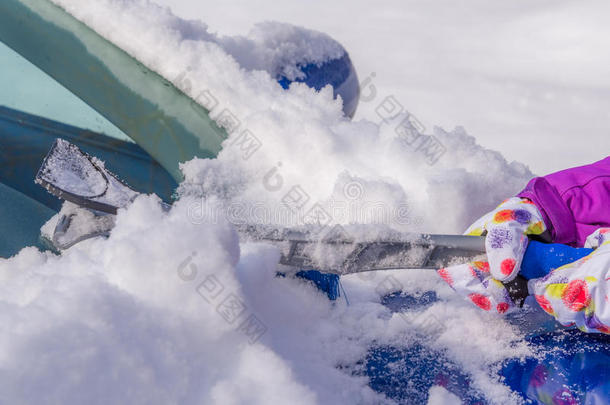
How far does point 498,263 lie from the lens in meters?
0.76

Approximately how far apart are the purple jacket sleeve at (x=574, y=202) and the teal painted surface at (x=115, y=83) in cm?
61

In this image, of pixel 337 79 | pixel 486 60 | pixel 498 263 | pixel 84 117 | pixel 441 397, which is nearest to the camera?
pixel 441 397

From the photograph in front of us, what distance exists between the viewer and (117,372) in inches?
19.1

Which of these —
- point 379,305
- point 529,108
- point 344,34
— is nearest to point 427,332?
point 379,305

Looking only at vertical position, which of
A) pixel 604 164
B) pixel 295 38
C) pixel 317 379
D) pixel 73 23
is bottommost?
pixel 73 23

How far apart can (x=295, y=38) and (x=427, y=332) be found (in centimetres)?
92

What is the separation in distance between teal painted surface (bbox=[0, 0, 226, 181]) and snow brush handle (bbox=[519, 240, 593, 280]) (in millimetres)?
632

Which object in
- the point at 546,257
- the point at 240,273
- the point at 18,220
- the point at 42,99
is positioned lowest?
the point at 18,220

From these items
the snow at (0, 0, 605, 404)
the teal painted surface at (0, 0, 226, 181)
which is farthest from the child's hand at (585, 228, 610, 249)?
the teal painted surface at (0, 0, 226, 181)

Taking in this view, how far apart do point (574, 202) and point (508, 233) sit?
6.1 inches

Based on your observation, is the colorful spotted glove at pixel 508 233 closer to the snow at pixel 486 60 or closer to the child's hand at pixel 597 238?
the child's hand at pixel 597 238

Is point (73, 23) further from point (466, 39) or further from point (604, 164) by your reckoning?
point (466, 39)

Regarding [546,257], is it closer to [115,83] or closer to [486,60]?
[115,83]

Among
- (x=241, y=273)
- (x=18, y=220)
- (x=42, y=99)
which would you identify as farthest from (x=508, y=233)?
(x=42, y=99)
